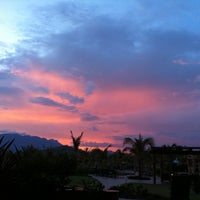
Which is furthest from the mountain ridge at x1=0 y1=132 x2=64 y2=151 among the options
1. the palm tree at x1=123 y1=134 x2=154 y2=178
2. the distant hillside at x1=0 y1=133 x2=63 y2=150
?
the palm tree at x1=123 y1=134 x2=154 y2=178

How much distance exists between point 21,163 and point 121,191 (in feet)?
37.1

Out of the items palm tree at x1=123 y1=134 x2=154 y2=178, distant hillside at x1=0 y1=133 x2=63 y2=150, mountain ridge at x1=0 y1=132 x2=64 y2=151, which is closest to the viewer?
mountain ridge at x1=0 y1=132 x2=64 y2=151

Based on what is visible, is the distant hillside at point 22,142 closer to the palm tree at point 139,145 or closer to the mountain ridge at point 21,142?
the mountain ridge at point 21,142

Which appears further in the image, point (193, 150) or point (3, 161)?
point (193, 150)

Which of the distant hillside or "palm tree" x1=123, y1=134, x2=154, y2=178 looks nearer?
the distant hillside

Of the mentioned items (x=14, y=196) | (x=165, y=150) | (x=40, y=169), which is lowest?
(x=14, y=196)

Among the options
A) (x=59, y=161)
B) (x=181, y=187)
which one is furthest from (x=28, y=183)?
(x=181, y=187)

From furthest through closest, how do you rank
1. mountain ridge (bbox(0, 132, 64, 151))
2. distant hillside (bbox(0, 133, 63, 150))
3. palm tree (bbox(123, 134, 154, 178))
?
palm tree (bbox(123, 134, 154, 178))
distant hillside (bbox(0, 133, 63, 150))
mountain ridge (bbox(0, 132, 64, 151))

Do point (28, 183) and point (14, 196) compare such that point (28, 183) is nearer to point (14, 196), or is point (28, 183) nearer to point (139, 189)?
point (14, 196)

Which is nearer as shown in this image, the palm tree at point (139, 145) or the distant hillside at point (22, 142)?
the distant hillside at point (22, 142)

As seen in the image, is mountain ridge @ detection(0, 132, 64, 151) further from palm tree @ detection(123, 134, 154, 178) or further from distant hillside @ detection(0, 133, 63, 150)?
palm tree @ detection(123, 134, 154, 178)

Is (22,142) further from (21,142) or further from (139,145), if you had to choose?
(139,145)

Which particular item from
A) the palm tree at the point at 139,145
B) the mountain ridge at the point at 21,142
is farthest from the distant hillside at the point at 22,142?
the palm tree at the point at 139,145

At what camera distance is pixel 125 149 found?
1615 inches
